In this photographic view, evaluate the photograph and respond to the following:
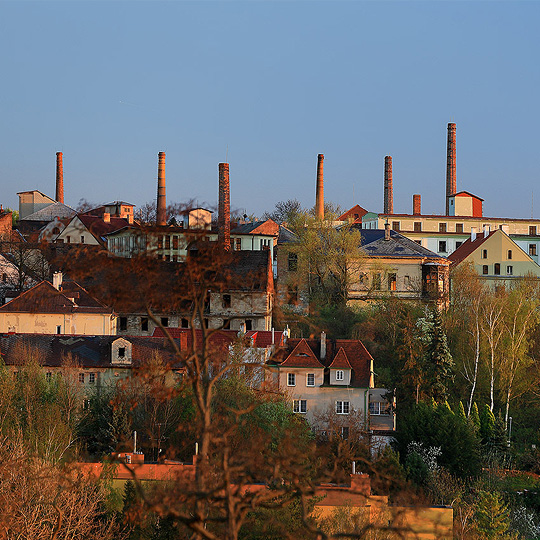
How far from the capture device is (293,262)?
54.4 metres

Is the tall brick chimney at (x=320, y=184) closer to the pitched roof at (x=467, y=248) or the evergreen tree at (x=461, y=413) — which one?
the pitched roof at (x=467, y=248)

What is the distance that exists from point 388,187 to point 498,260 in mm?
17663

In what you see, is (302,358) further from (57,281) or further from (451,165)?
(451,165)

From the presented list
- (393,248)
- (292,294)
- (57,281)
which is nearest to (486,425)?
(292,294)

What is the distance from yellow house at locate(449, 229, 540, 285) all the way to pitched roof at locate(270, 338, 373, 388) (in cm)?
2289

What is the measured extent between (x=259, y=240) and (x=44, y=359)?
78.9ft

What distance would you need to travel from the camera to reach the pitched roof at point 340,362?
37656mm

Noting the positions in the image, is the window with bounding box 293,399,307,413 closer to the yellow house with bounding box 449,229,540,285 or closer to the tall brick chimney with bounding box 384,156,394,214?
the yellow house with bounding box 449,229,540,285

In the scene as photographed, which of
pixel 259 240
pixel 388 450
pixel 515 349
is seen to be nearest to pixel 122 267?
pixel 388 450

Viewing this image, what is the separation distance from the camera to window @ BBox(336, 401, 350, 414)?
121 feet

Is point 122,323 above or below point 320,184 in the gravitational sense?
below

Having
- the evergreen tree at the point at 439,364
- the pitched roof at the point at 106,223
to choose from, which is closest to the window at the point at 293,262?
the pitched roof at the point at 106,223

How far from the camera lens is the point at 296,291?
5309cm

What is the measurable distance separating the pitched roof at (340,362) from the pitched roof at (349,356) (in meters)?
0.12
